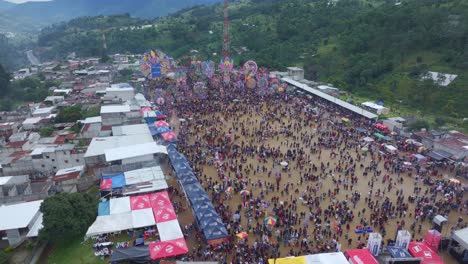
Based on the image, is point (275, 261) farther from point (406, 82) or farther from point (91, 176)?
point (406, 82)

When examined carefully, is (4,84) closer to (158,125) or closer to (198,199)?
(158,125)

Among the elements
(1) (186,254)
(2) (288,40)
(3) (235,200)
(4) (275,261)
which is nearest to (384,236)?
(4) (275,261)

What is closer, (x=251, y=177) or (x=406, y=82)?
(x=251, y=177)

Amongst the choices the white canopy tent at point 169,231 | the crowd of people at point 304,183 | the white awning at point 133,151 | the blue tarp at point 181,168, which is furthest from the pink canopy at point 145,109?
the white canopy tent at point 169,231

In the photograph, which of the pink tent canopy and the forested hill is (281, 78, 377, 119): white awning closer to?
the forested hill

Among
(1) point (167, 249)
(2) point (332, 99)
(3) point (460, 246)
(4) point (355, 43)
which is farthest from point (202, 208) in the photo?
(4) point (355, 43)

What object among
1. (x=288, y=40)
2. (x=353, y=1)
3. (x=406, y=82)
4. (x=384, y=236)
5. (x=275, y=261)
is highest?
(x=353, y=1)

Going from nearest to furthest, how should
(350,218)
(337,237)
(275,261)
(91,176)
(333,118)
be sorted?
(275,261) < (337,237) < (350,218) < (91,176) < (333,118)
